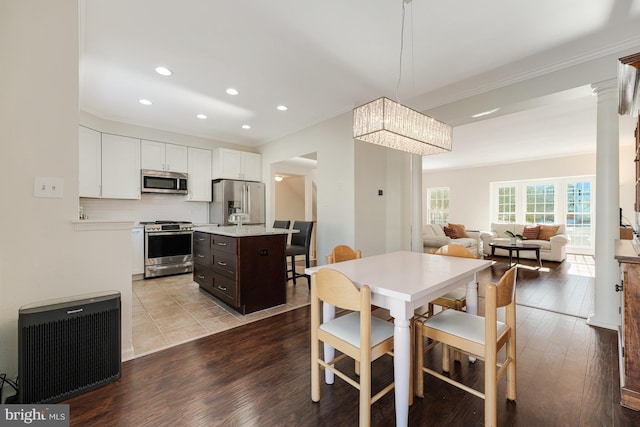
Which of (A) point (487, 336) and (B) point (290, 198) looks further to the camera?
(B) point (290, 198)

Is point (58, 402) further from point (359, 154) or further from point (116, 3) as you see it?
point (359, 154)

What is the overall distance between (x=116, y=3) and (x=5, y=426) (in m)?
2.69

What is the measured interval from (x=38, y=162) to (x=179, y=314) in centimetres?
191

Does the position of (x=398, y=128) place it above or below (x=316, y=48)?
below

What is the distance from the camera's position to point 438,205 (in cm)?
963

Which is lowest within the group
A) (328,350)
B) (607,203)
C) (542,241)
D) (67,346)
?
(328,350)

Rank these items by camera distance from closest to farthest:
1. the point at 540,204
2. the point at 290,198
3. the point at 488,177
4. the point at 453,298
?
the point at 453,298 → the point at 540,204 → the point at 290,198 → the point at 488,177

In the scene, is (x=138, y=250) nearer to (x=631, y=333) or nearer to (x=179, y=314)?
(x=179, y=314)

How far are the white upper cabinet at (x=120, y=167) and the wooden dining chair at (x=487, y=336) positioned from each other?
4.89m

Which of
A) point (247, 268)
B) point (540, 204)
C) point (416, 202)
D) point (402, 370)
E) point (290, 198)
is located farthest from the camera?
point (290, 198)

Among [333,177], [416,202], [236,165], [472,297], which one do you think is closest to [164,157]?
[236,165]

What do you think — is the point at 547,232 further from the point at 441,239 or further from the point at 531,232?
the point at 441,239

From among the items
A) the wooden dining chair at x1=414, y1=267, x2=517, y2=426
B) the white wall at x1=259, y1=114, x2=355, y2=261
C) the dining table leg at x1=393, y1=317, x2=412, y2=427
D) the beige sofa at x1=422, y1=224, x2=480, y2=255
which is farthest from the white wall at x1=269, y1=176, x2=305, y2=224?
the dining table leg at x1=393, y1=317, x2=412, y2=427

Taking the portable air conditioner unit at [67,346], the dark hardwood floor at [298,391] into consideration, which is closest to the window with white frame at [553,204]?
the dark hardwood floor at [298,391]
